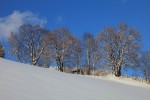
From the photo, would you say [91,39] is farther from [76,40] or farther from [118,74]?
[118,74]

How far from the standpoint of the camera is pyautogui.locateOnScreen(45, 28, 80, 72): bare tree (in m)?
39.8

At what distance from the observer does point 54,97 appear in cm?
357

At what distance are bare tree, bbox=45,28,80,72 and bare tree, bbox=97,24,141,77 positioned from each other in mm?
5026

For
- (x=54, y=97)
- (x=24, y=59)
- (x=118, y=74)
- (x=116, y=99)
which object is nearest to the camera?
(x=54, y=97)

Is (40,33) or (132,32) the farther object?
(40,33)

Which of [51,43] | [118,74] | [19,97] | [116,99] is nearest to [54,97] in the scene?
[19,97]

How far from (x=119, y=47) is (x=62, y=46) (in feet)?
28.1

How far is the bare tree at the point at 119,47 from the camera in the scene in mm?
35438

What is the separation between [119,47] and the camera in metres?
36.2

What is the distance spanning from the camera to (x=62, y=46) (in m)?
40.2

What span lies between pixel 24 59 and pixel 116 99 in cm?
3706

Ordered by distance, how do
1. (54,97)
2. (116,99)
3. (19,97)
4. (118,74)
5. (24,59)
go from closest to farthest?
(19,97)
(54,97)
(116,99)
(118,74)
(24,59)

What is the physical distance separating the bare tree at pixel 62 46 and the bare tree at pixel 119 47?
503cm

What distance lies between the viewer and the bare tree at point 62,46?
39.8 m
